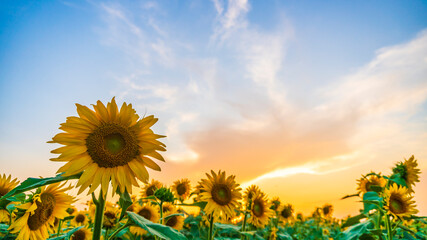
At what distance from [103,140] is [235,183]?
208 centimetres

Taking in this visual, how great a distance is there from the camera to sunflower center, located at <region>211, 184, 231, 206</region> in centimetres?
363

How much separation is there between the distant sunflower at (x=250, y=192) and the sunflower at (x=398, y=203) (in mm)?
1717

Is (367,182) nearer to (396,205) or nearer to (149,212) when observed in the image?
(396,205)

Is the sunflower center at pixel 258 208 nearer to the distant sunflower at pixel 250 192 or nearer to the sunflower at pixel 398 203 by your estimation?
the distant sunflower at pixel 250 192

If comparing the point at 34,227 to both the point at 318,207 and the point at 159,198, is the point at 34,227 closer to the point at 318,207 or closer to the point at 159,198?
the point at 159,198

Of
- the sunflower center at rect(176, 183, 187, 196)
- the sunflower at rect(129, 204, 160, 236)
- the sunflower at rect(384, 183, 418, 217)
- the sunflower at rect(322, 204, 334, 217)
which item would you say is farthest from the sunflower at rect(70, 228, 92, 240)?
the sunflower at rect(322, 204, 334, 217)

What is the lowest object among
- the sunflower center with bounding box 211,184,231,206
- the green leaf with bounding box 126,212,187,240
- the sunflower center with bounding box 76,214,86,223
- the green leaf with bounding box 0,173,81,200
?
the green leaf with bounding box 126,212,187,240

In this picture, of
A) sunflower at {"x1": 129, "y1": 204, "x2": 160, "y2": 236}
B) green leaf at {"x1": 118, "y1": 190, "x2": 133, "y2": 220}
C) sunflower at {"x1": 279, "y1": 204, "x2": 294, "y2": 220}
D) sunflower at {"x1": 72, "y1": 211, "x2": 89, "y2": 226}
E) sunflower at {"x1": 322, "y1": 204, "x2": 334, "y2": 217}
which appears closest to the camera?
green leaf at {"x1": 118, "y1": 190, "x2": 133, "y2": 220}

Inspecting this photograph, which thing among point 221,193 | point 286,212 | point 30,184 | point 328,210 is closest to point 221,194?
point 221,193

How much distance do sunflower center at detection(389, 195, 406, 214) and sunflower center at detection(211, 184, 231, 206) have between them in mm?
1971

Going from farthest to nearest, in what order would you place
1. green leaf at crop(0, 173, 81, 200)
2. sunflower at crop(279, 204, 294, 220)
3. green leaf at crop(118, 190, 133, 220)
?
sunflower at crop(279, 204, 294, 220) → green leaf at crop(118, 190, 133, 220) → green leaf at crop(0, 173, 81, 200)

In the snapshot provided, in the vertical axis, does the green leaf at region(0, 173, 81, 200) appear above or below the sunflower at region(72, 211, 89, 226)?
above

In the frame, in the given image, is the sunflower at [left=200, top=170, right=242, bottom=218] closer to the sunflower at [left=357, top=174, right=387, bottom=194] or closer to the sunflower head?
the sunflower head

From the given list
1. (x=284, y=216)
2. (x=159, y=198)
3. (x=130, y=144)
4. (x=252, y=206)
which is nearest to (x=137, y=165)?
(x=130, y=144)
